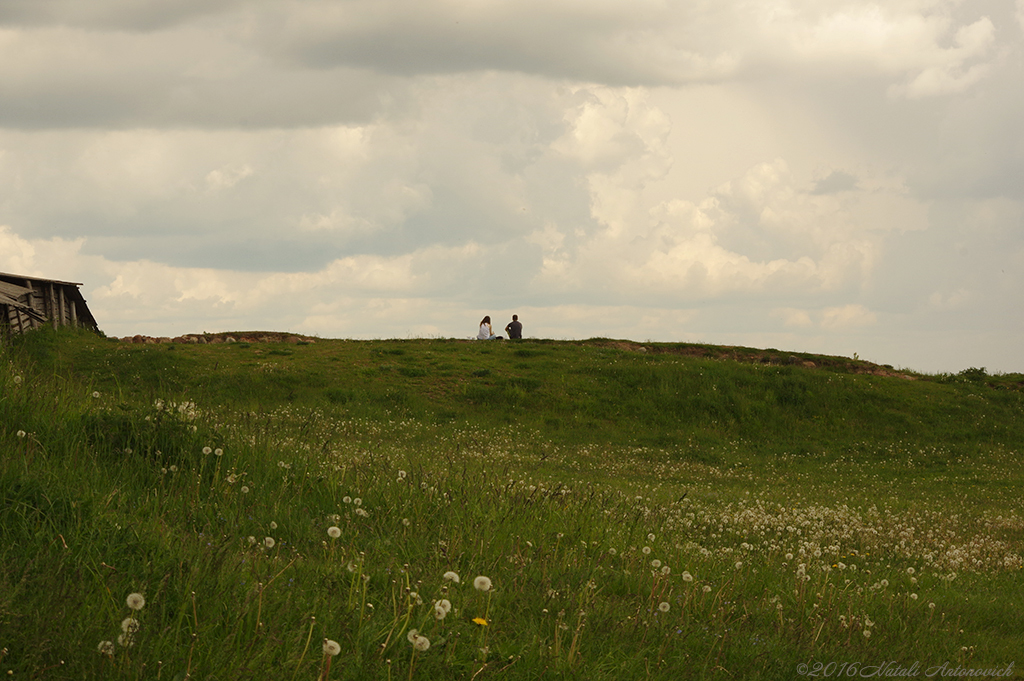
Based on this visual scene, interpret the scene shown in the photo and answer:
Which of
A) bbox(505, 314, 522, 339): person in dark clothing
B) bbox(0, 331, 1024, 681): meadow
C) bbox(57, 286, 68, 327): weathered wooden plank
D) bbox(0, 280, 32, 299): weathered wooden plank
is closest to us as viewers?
bbox(0, 331, 1024, 681): meadow

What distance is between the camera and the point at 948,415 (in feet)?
94.7

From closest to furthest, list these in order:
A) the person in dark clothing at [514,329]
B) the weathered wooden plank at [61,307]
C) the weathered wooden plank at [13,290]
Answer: the weathered wooden plank at [13,290]
the weathered wooden plank at [61,307]
the person in dark clothing at [514,329]

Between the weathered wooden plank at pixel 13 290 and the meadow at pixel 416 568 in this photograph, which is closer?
the meadow at pixel 416 568

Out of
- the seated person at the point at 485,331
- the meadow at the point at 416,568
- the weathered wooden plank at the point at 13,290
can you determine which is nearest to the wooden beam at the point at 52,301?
the weathered wooden plank at the point at 13,290

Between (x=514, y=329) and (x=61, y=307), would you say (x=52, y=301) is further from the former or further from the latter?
(x=514, y=329)

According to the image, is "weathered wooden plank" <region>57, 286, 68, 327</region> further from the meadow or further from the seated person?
the meadow

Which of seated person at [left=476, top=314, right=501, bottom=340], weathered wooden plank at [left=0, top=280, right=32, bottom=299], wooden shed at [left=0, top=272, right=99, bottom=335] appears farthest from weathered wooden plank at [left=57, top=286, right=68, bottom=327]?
seated person at [left=476, top=314, right=501, bottom=340]

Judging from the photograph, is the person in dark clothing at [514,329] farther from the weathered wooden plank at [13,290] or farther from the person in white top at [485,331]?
the weathered wooden plank at [13,290]

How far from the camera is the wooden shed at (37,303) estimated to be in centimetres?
2900

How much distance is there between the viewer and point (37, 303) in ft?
108

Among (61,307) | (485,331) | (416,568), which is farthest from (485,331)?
(416,568)

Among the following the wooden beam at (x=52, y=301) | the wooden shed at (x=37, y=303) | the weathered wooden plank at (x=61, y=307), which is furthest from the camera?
the weathered wooden plank at (x=61, y=307)

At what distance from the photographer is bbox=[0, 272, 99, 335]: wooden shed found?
2900 cm

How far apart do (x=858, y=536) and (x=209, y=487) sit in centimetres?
1005
